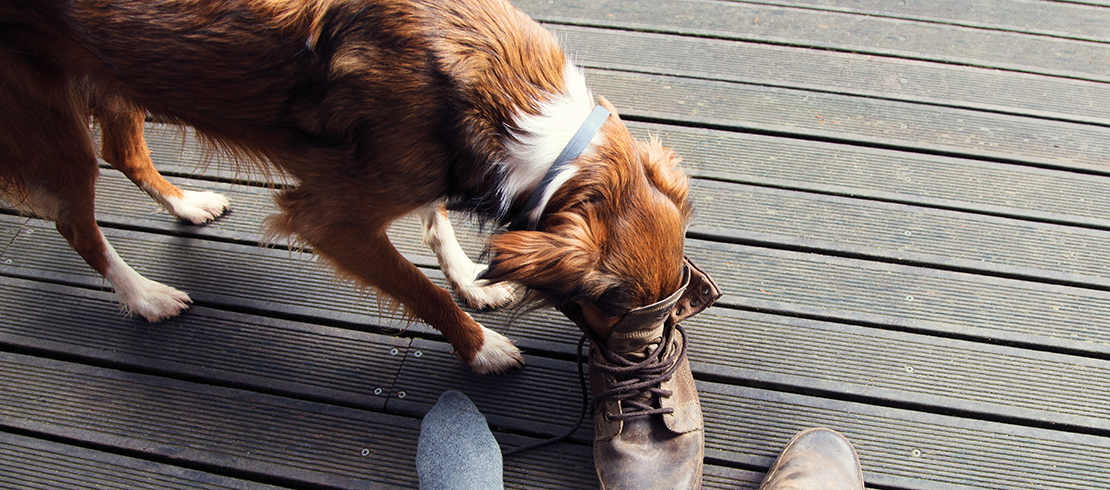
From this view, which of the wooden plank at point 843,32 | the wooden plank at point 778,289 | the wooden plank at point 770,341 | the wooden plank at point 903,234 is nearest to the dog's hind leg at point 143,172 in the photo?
the wooden plank at point 778,289

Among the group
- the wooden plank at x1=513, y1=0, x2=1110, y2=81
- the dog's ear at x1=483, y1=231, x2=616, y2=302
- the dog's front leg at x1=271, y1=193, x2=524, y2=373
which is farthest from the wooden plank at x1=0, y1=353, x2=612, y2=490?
the wooden plank at x1=513, y1=0, x2=1110, y2=81

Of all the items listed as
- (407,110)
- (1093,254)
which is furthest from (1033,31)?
(407,110)

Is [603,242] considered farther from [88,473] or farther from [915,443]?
[88,473]

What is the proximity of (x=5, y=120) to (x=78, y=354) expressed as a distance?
0.80 meters

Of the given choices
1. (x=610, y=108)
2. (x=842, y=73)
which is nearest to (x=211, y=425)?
(x=610, y=108)

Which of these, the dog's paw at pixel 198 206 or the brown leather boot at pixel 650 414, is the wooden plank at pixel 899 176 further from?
the dog's paw at pixel 198 206

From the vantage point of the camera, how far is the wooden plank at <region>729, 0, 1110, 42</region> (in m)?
2.77

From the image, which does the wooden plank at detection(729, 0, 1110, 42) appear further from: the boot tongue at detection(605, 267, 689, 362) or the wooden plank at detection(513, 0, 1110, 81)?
the boot tongue at detection(605, 267, 689, 362)

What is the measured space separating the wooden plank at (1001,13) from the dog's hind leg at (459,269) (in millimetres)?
2003

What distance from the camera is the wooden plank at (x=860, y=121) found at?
2377mm

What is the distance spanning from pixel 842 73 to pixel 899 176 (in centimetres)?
60

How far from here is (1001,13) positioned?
2834 mm

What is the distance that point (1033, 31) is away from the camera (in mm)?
2750

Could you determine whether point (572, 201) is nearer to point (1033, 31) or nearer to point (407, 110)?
point (407, 110)
